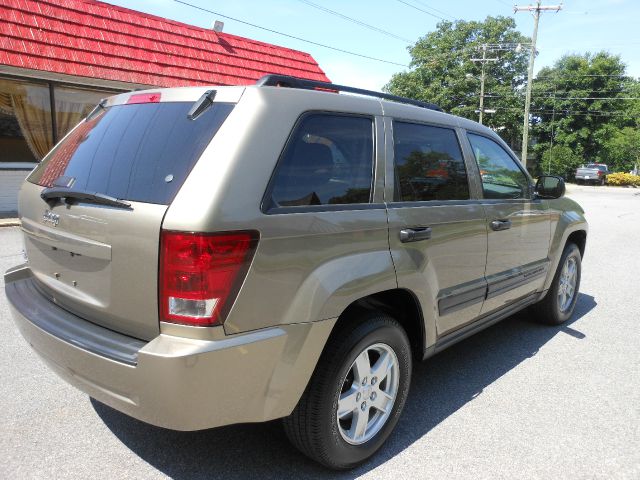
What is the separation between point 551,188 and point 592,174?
125 ft

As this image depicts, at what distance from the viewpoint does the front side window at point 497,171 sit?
3559 mm

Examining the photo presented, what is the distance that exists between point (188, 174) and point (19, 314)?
4.32 ft

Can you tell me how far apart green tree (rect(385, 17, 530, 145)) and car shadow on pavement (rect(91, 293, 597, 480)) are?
46091 mm

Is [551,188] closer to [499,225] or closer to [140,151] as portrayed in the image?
[499,225]

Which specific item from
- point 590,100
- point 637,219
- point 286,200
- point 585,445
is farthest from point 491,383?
point 590,100

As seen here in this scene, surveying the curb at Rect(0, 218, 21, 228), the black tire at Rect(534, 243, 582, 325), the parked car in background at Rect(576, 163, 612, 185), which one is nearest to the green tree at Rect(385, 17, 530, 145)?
the parked car in background at Rect(576, 163, 612, 185)

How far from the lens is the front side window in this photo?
140 inches

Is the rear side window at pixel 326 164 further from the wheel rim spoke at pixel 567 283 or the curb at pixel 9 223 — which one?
the curb at pixel 9 223

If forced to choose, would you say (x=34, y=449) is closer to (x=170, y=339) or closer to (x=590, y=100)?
(x=170, y=339)

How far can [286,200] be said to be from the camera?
2.17 meters

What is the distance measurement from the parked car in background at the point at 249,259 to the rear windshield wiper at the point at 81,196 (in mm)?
10

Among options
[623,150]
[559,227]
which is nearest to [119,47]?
[559,227]

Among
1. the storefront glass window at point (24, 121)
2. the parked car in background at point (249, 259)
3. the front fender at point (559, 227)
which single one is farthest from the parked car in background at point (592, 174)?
the parked car in background at point (249, 259)

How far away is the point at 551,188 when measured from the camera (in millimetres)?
4254
